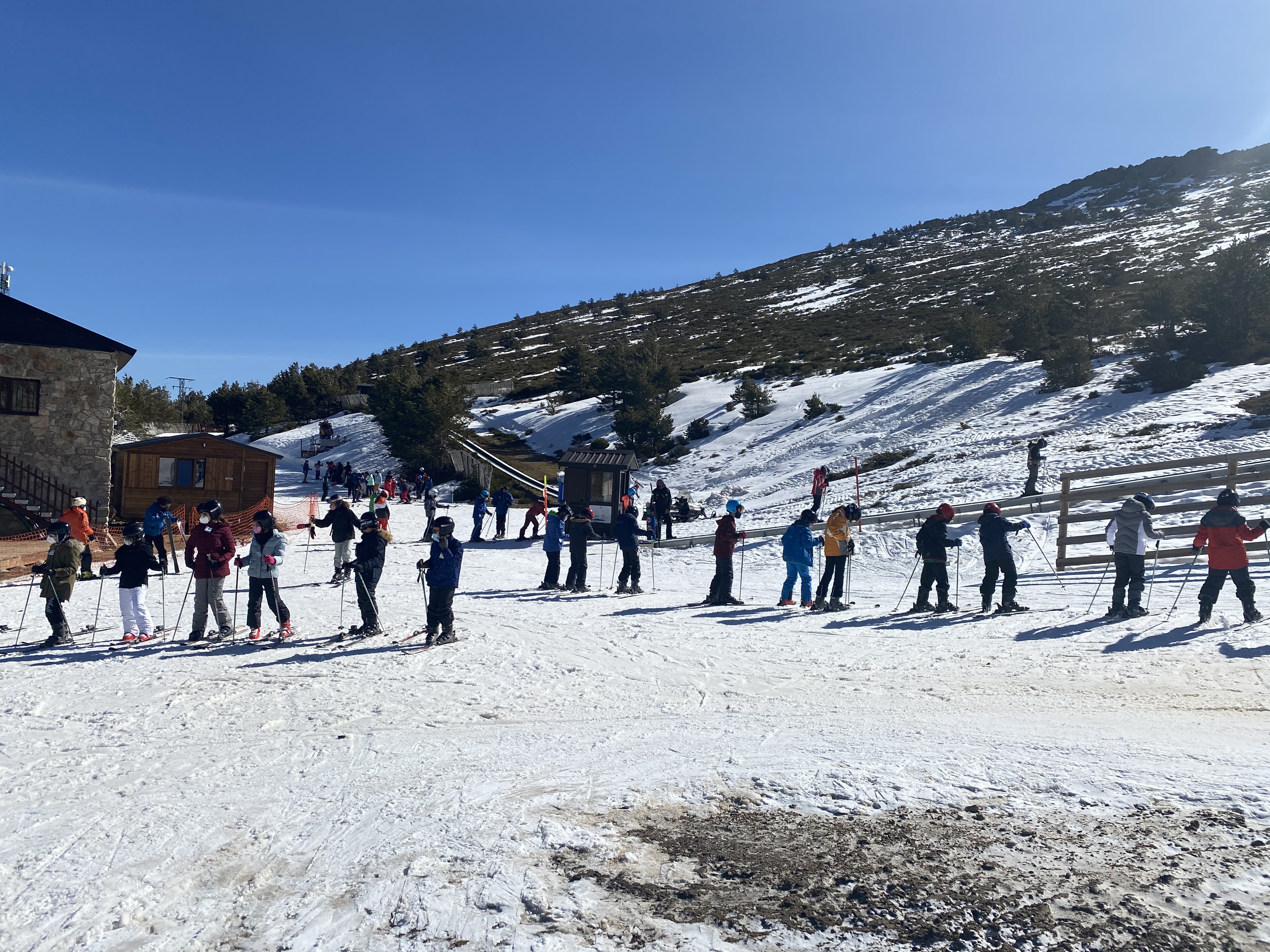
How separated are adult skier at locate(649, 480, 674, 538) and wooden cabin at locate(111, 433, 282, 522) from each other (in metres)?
Result: 12.2

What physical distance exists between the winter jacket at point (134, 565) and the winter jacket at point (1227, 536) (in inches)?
437

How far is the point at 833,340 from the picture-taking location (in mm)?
57156

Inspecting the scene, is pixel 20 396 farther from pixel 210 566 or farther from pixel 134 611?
pixel 210 566

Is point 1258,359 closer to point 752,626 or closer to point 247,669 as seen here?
point 752,626

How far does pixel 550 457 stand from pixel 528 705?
35171mm

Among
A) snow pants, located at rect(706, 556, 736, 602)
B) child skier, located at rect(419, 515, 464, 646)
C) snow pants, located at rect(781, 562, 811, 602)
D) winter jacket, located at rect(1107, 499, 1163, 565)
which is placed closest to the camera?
child skier, located at rect(419, 515, 464, 646)

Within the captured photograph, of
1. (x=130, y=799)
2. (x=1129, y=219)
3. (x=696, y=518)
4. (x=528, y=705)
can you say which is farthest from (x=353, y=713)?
(x=1129, y=219)

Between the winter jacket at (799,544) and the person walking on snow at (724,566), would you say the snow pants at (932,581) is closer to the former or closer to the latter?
the winter jacket at (799,544)

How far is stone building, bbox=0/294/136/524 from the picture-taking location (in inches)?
798

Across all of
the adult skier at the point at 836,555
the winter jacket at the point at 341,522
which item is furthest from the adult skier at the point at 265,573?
the adult skier at the point at 836,555

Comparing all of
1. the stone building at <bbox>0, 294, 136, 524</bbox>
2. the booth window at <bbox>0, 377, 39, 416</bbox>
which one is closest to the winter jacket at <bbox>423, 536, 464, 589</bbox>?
the stone building at <bbox>0, 294, 136, 524</bbox>

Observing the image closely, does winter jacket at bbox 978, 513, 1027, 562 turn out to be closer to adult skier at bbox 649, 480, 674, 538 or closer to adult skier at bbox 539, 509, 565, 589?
adult skier at bbox 539, 509, 565, 589

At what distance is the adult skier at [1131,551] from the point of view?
31.5 feet

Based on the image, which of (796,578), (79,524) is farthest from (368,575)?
(796,578)
